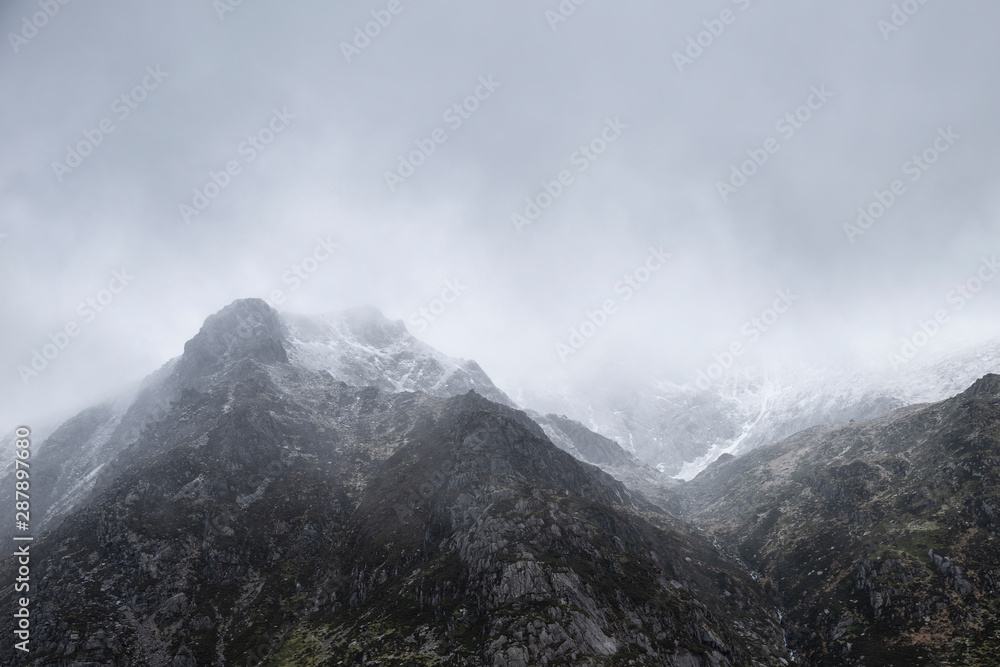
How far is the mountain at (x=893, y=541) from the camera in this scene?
79.2 meters

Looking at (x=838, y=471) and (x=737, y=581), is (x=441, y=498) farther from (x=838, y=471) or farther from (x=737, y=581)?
(x=838, y=471)

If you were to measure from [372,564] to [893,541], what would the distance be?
362 ft

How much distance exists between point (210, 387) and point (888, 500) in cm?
21795

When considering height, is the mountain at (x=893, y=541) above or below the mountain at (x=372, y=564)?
below

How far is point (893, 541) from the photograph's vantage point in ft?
324

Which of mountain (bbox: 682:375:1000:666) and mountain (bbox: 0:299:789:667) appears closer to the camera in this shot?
mountain (bbox: 682:375:1000:666)

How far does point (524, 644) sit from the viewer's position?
240 feet

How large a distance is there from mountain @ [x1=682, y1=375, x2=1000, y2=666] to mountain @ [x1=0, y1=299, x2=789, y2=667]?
33.8 feet

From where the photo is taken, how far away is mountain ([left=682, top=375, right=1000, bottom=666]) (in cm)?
7919

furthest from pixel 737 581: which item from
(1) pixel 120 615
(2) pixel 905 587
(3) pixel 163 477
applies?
(3) pixel 163 477

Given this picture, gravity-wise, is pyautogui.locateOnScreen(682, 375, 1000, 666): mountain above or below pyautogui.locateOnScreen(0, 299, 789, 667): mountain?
below

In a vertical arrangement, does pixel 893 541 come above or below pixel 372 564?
below

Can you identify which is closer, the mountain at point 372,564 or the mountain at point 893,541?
the mountain at point 893,541

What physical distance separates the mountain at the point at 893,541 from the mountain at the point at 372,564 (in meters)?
10.3
